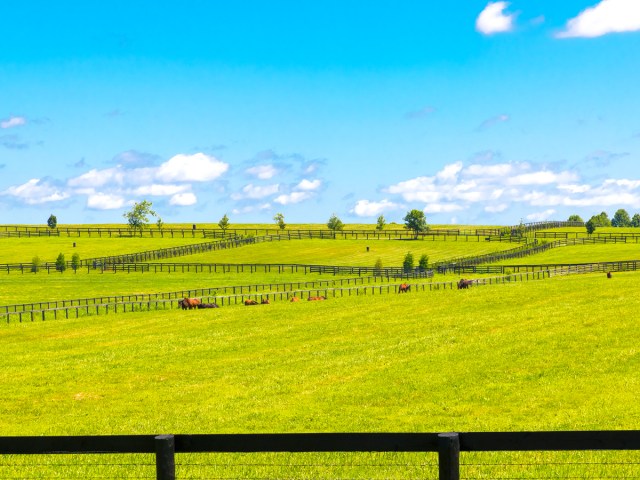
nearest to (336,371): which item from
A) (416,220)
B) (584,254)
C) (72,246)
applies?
(584,254)

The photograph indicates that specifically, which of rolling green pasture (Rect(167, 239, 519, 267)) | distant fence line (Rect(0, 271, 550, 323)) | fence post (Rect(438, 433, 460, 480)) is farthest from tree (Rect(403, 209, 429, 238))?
fence post (Rect(438, 433, 460, 480))

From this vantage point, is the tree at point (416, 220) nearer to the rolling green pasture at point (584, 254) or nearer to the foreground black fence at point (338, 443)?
the rolling green pasture at point (584, 254)

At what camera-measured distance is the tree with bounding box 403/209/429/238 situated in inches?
5886

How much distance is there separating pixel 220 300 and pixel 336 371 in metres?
33.2

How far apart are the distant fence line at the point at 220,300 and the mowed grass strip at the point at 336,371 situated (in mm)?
5487

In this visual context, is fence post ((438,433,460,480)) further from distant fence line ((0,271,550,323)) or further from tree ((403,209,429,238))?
tree ((403,209,429,238))

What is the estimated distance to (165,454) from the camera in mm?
6902

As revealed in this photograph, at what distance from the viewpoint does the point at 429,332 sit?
33.3m

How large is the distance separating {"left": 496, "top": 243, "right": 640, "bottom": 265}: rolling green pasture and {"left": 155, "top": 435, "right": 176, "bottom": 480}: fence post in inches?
3343

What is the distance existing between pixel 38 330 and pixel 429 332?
64.1 feet

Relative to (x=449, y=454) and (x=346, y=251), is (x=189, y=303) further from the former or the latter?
(x=346, y=251)

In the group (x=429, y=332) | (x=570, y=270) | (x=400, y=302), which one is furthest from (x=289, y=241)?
(x=429, y=332)

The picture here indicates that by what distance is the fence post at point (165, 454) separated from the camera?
6871 mm

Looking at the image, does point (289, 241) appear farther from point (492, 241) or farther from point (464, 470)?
point (464, 470)
